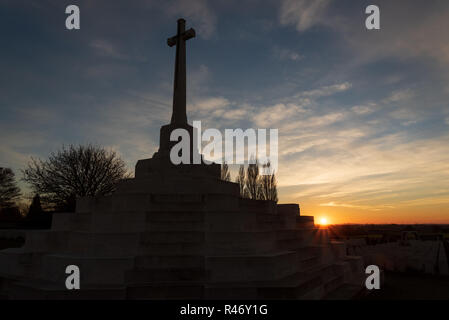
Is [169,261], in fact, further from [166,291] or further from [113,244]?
[113,244]

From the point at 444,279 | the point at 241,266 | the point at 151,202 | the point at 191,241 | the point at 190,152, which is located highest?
the point at 190,152

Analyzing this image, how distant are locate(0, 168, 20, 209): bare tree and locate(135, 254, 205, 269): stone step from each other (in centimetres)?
4222

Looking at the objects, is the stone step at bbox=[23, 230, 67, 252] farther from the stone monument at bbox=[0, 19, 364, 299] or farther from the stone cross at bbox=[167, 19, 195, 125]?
the stone cross at bbox=[167, 19, 195, 125]

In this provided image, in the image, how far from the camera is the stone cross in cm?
1112

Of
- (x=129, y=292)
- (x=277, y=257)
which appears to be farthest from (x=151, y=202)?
(x=277, y=257)

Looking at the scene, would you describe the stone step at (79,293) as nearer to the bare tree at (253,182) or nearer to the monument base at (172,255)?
the monument base at (172,255)

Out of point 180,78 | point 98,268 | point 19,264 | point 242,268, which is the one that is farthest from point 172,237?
point 180,78

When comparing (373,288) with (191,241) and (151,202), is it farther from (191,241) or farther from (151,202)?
(151,202)

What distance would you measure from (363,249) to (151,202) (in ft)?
32.9

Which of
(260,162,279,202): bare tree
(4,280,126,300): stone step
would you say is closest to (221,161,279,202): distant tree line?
(260,162,279,202): bare tree

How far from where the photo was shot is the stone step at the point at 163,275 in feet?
19.9

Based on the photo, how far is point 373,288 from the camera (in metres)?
8.99

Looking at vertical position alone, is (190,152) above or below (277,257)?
above

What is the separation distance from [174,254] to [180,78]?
281 inches
